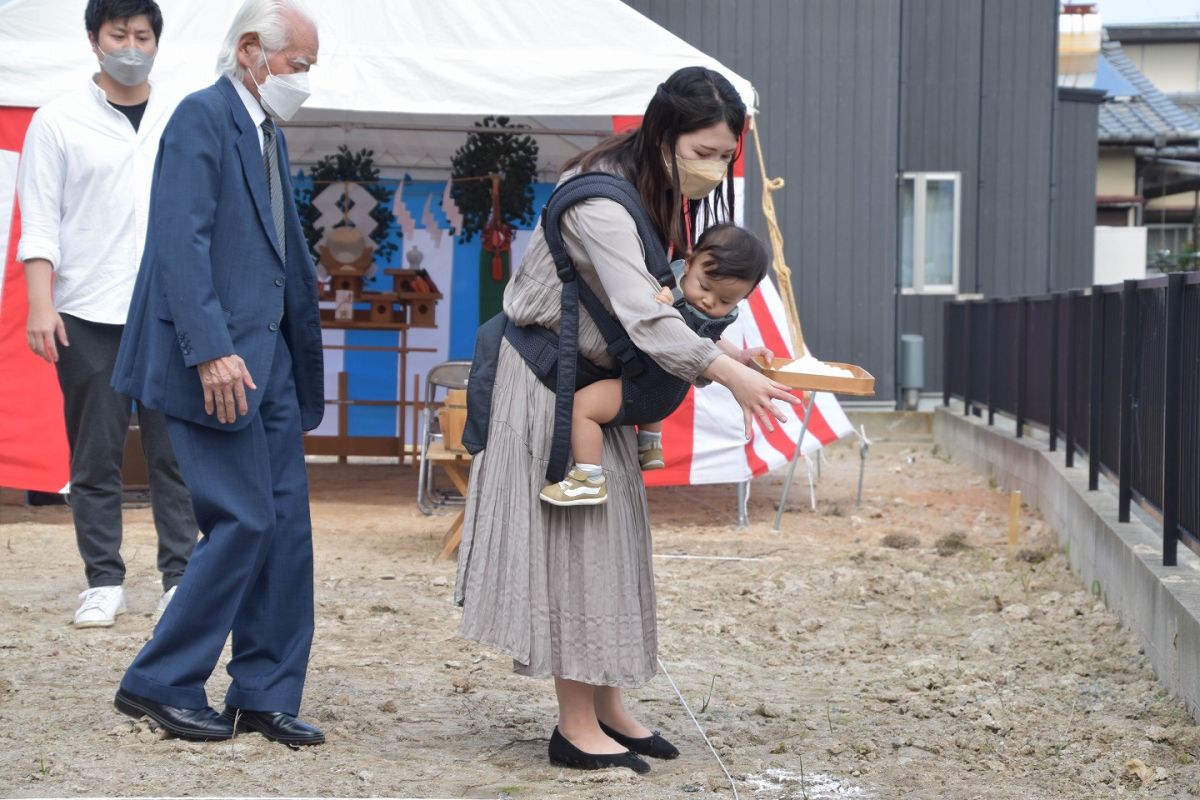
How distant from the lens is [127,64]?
4.66 metres

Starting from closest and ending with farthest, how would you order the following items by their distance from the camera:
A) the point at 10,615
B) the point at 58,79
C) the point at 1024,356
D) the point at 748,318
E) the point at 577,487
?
the point at 577,487 → the point at 10,615 → the point at 58,79 → the point at 748,318 → the point at 1024,356

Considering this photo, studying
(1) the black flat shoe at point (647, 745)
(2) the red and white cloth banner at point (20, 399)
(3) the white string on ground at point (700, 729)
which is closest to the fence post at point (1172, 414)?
(3) the white string on ground at point (700, 729)

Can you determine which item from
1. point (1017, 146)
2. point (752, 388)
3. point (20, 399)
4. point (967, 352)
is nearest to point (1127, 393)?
point (752, 388)

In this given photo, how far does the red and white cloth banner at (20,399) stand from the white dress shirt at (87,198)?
229 cm

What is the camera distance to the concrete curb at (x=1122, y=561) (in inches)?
156

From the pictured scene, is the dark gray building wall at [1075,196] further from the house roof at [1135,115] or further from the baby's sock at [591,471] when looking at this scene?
the baby's sock at [591,471]

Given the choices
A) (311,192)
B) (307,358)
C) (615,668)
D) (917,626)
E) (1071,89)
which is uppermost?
(1071,89)

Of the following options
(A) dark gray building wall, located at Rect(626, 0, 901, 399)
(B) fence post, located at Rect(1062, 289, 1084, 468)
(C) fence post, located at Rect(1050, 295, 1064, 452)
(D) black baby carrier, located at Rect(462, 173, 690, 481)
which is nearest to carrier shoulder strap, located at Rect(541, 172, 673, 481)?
(D) black baby carrier, located at Rect(462, 173, 690, 481)

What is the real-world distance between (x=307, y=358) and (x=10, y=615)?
84.9 inches

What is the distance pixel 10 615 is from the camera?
4.98m

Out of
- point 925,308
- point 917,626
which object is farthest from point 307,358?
point 925,308

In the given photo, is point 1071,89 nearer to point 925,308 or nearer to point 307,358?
point 925,308

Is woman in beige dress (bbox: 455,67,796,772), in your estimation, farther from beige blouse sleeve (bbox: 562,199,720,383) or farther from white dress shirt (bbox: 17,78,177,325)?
white dress shirt (bbox: 17,78,177,325)

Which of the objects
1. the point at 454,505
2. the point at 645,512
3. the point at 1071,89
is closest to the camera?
the point at 645,512
